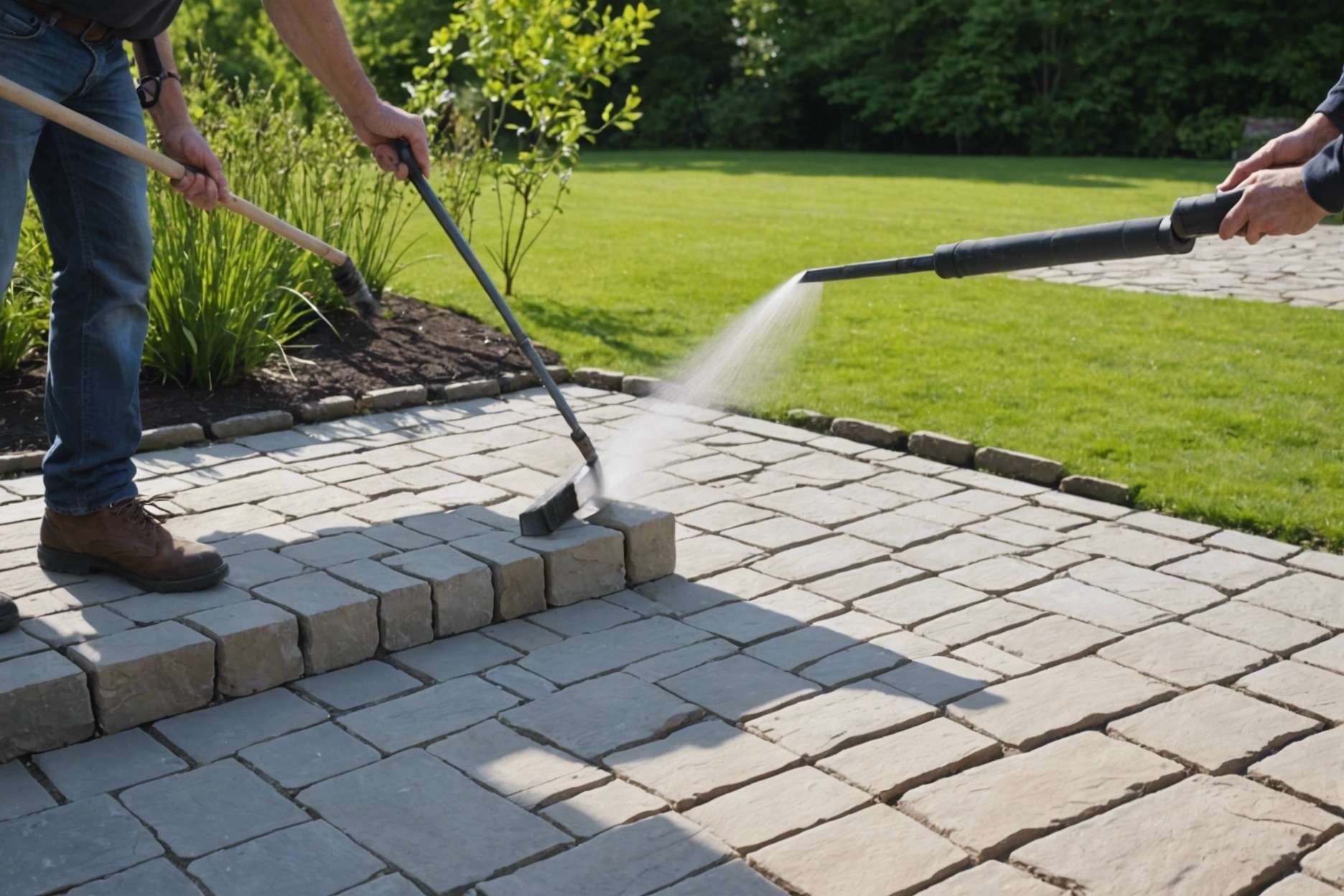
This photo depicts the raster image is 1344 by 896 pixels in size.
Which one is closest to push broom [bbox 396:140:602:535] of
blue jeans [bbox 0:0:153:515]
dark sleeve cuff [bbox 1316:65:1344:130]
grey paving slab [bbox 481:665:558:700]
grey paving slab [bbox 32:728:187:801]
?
grey paving slab [bbox 481:665:558:700]

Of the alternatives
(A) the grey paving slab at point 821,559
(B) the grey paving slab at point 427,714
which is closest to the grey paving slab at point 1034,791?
(B) the grey paving slab at point 427,714

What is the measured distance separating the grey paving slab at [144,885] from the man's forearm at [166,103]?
7.00ft

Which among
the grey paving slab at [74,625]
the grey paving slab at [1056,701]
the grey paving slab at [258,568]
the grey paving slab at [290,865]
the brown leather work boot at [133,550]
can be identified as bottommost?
the grey paving slab at [1056,701]

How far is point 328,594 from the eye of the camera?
364 centimetres

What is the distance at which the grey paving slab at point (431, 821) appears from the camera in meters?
2.66

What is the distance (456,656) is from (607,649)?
41 cm

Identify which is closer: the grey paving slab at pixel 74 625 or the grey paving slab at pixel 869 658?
the grey paving slab at pixel 74 625

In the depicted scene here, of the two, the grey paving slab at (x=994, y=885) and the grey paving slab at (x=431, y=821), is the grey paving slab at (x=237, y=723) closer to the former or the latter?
the grey paving slab at (x=431, y=821)

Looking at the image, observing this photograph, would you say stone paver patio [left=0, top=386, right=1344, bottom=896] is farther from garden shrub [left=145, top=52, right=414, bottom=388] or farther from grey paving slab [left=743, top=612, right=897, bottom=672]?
garden shrub [left=145, top=52, right=414, bottom=388]

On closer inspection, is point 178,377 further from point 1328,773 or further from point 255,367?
point 1328,773

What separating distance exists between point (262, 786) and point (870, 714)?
1.41 meters

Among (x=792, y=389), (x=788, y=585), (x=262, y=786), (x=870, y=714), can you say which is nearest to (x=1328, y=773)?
(x=870, y=714)

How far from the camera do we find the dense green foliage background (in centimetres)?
2695

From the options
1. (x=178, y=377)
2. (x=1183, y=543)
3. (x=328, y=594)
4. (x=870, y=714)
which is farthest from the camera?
(x=178, y=377)
